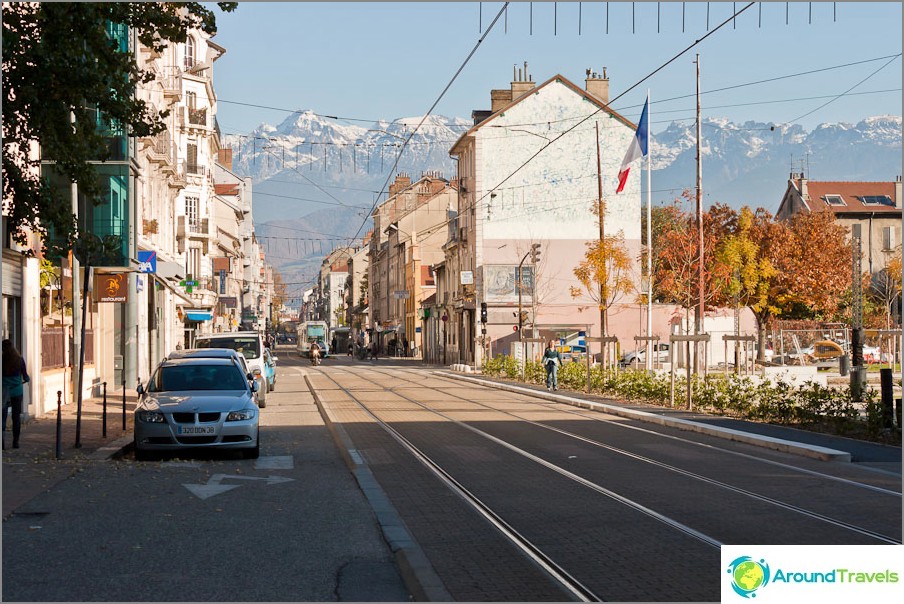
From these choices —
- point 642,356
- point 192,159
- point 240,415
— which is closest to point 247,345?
point 240,415

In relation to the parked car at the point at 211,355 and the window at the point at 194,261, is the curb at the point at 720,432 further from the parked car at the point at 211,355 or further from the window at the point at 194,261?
the window at the point at 194,261

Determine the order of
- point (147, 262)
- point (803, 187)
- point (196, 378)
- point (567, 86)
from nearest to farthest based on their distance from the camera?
point (196, 378), point (147, 262), point (567, 86), point (803, 187)

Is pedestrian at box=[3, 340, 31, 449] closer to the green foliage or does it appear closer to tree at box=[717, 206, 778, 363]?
the green foliage

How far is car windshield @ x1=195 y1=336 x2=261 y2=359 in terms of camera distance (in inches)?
1297

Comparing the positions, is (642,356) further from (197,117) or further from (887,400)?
(887,400)

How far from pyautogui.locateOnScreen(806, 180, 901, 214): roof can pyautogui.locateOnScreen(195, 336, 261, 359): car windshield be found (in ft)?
199

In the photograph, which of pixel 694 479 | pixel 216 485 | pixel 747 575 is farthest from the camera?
pixel 694 479

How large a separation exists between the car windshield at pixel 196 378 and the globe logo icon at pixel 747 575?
12571 mm

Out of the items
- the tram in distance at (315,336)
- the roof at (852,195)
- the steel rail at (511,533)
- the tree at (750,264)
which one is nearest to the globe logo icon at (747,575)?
the steel rail at (511,533)

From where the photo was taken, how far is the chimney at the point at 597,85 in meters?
67.4

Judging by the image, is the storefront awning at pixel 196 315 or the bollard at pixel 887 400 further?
the storefront awning at pixel 196 315

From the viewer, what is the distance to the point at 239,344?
111 feet

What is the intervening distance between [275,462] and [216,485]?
290 cm

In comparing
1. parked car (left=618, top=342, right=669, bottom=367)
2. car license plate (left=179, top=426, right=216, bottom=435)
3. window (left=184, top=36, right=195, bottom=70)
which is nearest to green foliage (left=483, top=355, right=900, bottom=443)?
car license plate (left=179, top=426, right=216, bottom=435)
